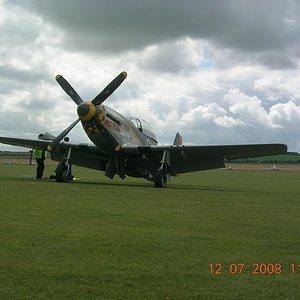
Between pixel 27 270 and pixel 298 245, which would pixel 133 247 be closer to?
pixel 27 270

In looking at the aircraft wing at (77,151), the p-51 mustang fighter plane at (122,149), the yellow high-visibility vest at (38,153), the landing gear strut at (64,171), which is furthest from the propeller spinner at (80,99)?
the yellow high-visibility vest at (38,153)

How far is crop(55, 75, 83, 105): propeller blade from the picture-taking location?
19.6 metres

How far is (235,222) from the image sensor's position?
850 cm

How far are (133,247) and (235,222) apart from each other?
325cm

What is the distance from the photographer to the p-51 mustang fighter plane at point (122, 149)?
18969 millimetres

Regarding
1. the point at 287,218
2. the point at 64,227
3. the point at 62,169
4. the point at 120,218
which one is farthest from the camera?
the point at 62,169

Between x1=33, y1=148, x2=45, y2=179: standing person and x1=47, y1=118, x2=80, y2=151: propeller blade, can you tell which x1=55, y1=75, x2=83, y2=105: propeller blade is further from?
x1=33, y1=148, x2=45, y2=179: standing person

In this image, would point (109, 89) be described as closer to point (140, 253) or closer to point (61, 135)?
point (61, 135)

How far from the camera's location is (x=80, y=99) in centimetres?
1962

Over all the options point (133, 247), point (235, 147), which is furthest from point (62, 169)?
point (133, 247)

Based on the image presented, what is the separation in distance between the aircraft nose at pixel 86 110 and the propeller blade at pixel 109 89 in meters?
0.49

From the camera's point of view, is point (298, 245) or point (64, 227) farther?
point (64, 227)

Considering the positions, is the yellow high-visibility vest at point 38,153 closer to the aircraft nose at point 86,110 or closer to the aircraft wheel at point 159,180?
the aircraft nose at point 86,110

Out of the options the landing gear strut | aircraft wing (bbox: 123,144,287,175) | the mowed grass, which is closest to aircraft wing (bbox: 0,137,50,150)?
the landing gear strut
